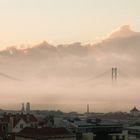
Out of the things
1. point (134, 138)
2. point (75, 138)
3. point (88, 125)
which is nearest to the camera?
point (75, 138)

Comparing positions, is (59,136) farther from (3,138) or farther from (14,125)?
(14,125)

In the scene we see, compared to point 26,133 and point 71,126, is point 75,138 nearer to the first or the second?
point 26,133

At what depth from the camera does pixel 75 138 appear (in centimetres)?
8450

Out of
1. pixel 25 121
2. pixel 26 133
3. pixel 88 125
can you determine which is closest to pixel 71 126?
pixel 88 125

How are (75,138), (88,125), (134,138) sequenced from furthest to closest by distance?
(88,125) < (134,138) < (75,138)

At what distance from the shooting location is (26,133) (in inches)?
3260

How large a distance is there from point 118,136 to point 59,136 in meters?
16.3

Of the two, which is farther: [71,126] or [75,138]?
[71,126]

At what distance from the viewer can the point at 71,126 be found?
10612 cm

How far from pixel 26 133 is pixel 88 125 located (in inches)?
1016

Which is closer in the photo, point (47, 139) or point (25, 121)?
point (47, 139)

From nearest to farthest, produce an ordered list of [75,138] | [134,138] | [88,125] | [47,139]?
[47,139], [75,138], [134,138], [88,125]

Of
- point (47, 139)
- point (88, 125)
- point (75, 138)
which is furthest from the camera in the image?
point (88, 125)

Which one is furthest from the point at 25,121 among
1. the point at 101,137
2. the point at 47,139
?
the point at 47,139
